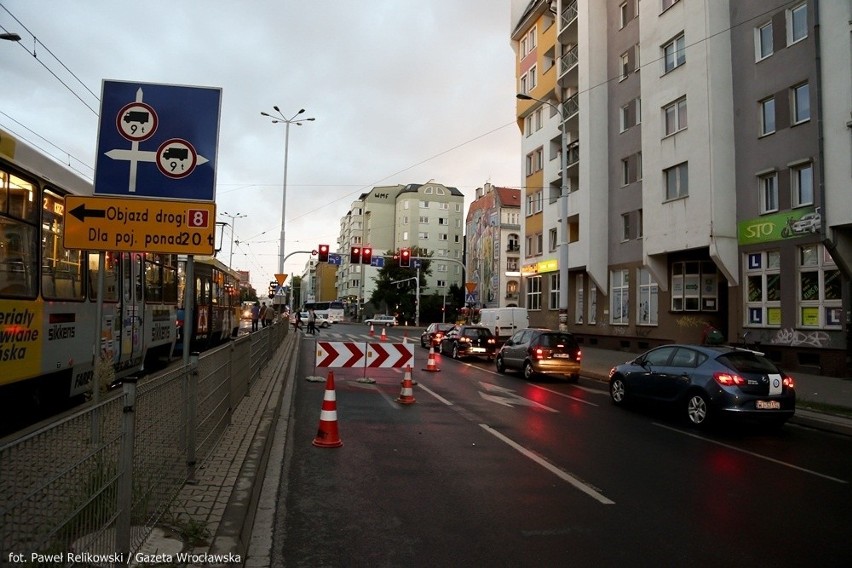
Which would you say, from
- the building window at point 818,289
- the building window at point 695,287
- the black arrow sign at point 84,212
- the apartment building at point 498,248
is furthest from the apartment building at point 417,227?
the black arrow sign at point 84,212

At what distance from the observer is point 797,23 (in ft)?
65.2

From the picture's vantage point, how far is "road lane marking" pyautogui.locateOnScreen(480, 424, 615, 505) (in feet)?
20.2

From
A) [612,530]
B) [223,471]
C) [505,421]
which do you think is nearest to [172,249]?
[223,471]

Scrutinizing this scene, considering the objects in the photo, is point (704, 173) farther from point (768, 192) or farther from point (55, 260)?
point (55, 260)

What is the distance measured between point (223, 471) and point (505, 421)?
5608 millimetres

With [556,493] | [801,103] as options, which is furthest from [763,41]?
[556,493]

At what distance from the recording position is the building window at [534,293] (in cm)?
3944

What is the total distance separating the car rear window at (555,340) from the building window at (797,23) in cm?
1242

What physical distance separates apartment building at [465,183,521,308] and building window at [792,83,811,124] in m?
42.7

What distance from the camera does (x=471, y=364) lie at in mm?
23203

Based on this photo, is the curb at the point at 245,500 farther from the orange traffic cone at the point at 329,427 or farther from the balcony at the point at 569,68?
the balcony at the point at 569,68

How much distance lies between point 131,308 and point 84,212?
6360mm

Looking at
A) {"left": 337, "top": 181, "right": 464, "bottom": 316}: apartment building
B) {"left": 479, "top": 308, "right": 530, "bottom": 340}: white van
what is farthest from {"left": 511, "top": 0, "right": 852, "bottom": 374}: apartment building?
{"left": 337, "top": 181, "right": 464, "bottom": 316}: apartment building

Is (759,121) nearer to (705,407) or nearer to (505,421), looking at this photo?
(705,407)
